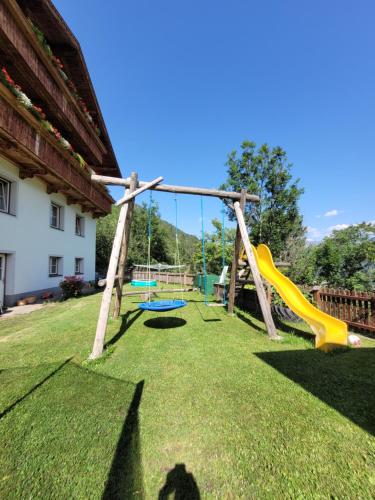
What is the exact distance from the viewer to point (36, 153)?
776cm

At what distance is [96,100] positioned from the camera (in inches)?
506

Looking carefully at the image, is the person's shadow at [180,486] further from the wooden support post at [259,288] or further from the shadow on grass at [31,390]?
the wooden support post at [259,288]

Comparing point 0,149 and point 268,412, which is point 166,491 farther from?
point 0,149

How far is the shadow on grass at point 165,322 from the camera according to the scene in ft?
20.9

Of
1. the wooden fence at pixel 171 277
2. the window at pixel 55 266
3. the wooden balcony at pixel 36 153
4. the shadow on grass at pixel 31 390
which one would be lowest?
the shadow on grass at pixel 31 390

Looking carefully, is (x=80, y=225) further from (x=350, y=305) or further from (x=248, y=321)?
(x=350, y=305)

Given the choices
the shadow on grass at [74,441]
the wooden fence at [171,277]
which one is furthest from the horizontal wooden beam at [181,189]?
the wooden fence at [171,277]

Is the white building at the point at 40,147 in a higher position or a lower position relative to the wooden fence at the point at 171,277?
higher

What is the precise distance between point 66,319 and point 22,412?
485 cm

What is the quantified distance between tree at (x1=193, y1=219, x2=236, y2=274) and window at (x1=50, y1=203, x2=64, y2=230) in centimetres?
1684

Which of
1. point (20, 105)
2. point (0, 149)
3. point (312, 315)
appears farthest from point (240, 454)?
point (0, 149)

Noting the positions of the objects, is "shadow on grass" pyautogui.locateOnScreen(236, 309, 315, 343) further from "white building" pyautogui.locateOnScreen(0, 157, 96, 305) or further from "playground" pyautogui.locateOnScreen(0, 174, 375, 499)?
"white building" pyautogui.locateOnScreen(0, 157, 96, 305)

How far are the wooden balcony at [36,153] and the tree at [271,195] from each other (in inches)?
566

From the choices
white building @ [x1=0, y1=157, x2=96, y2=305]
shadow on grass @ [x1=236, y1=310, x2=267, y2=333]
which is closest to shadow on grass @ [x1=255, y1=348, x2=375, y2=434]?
shadow on grass @ [x1=236, y1=310, x2=267, y2=333]
